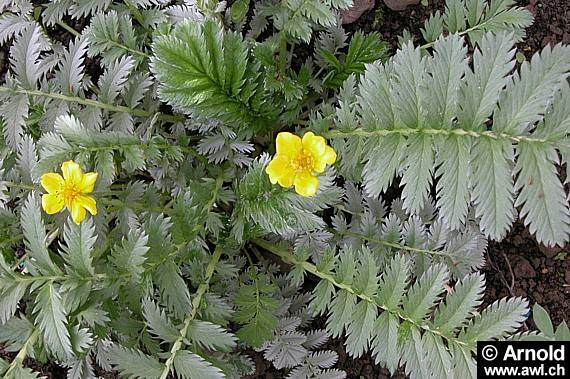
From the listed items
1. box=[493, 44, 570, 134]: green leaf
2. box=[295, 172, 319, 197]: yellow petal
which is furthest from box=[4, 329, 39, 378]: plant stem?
box=[493, 44, 570, 134]: green leaf

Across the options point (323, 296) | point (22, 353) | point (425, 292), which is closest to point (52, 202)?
point (22, 353)

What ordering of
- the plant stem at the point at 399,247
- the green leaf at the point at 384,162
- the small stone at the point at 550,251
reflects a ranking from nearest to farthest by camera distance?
the green leaf at the point at 384,162 < the plant stem at the point at 399,247 < the small stone at the point at 550,251

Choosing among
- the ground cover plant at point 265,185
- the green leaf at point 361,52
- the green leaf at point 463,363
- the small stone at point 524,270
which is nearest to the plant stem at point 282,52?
the ground cover plant at point 265,185

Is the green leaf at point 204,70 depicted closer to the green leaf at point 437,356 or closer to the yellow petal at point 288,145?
the yellow petal at point 288,145

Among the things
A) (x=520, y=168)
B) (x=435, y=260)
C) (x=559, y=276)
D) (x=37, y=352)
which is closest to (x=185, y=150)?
(x=37, y=352)

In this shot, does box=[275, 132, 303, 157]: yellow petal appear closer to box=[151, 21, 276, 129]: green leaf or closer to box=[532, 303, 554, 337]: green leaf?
box=[151, 21, 276, 129]: green leaf

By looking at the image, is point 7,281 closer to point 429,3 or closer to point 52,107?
point 52,107
